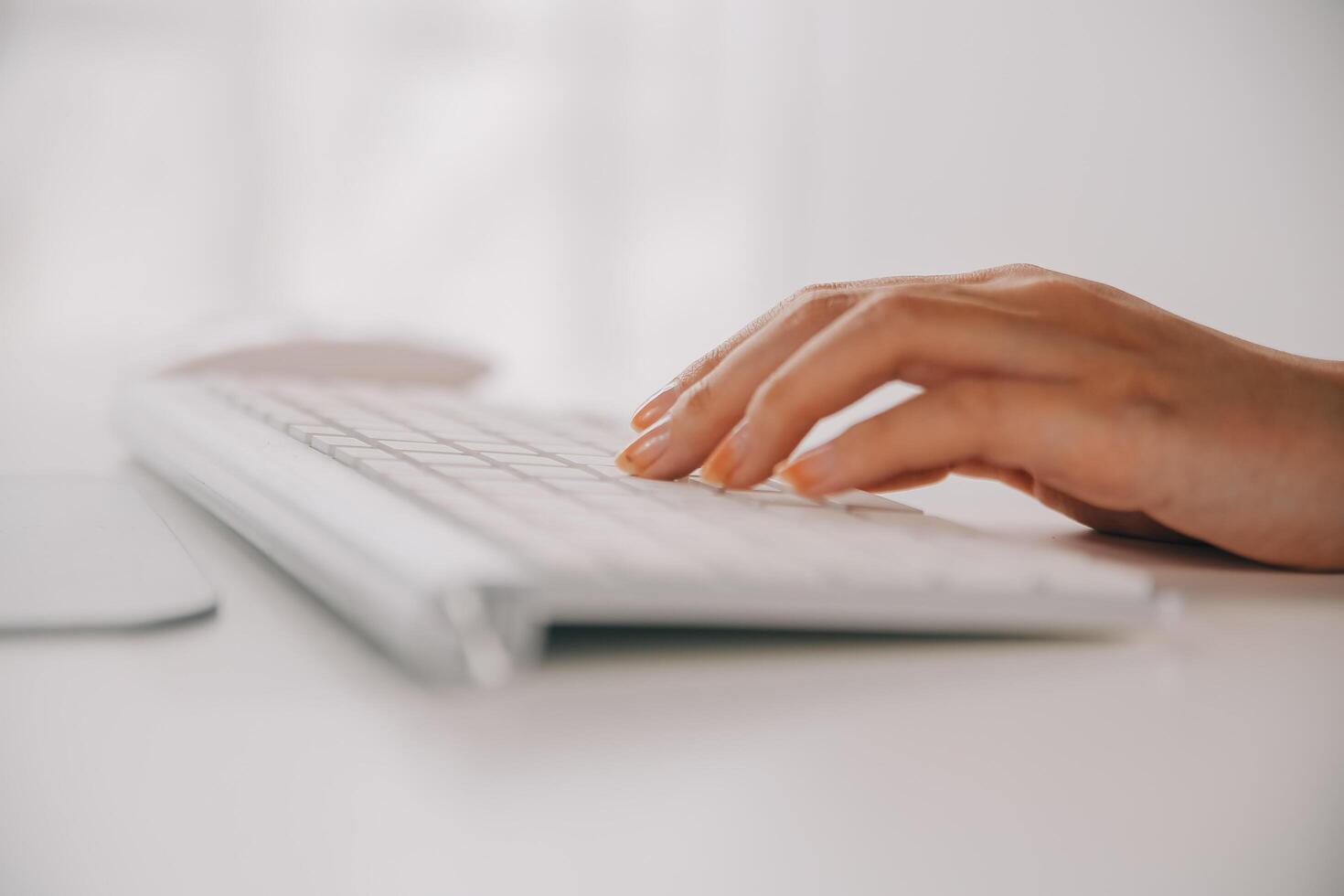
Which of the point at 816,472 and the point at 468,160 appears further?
the point at 468,160

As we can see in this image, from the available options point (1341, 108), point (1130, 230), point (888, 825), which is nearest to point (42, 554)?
point (888, 825)

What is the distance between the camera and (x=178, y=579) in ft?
1.29

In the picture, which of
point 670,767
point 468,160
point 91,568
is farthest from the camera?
point 468,160

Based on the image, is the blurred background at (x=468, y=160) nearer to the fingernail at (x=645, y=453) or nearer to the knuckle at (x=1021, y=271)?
the knuckle at (x=1021, y=271)

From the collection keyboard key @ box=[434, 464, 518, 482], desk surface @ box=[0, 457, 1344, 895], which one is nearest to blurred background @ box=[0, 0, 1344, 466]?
keyboard key @ box=[434, 464, 518, 482]

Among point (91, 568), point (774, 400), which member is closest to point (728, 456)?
point (774, 400)

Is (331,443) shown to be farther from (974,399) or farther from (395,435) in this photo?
(974,399)

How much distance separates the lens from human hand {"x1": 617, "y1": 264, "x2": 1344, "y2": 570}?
52cm

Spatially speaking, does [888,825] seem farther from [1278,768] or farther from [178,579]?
[178,579]

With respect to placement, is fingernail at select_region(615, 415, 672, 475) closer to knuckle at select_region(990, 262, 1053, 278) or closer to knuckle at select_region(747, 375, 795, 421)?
knuckle at select_region(747, 375, 795, 421)

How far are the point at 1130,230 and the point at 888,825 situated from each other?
1.85 m

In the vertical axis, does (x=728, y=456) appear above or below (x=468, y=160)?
below

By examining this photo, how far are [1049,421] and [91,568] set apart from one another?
1.25 feet

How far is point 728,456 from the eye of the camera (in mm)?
533
